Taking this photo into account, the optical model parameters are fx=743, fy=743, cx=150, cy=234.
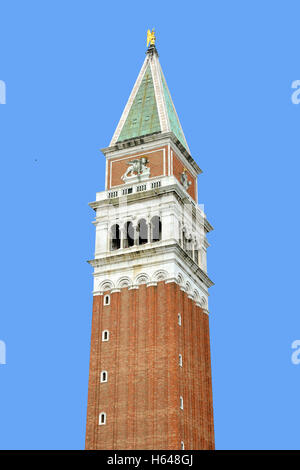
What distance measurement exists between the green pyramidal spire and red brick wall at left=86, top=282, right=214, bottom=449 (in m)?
18.4

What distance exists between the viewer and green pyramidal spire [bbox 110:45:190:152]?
76.1 m

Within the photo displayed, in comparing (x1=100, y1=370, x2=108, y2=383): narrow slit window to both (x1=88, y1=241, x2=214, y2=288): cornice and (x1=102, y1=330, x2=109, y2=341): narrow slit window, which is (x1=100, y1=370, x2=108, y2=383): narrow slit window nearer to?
(x1=102, y1=330, x2=109, y2=341): narrow slit window

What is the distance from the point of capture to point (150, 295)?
65375mm

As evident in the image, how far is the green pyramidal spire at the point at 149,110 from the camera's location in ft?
250

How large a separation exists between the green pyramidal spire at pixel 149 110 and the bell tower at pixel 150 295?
162 millimetres

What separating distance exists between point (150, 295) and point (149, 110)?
22.4 metres

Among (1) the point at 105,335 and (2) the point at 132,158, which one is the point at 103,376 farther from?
(2) the point at 132,158

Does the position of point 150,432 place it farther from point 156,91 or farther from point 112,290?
point 156,91

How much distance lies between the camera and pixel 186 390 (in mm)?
62688

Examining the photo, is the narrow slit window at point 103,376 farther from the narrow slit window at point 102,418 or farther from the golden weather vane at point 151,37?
the golden weather vane at point 151,37

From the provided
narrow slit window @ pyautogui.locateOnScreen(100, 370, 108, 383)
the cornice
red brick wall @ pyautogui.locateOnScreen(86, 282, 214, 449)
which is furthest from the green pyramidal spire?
narrow slit window @ pyautogui.locateOnScreen(100, 370, 108, 383)

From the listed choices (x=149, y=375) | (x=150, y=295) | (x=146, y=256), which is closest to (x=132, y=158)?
(x=146, y=256)
